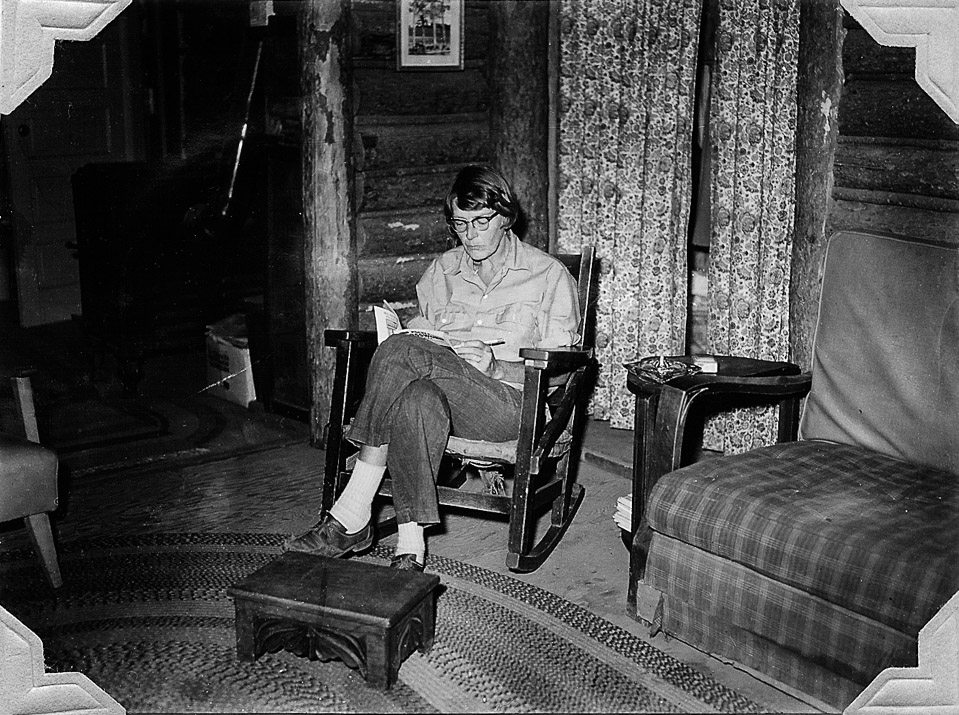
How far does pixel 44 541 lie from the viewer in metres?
3.30

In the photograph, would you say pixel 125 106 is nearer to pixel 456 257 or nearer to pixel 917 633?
pixel 456 257

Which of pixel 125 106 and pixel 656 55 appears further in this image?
pixel 125 106

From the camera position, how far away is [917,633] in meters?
2.35

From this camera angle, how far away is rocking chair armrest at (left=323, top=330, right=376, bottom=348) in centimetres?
358

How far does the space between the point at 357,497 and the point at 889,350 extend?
171 cm

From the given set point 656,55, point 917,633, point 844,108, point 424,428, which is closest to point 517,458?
point 424,428

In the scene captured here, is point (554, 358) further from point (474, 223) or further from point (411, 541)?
point (411, 541)

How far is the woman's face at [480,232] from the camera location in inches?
138

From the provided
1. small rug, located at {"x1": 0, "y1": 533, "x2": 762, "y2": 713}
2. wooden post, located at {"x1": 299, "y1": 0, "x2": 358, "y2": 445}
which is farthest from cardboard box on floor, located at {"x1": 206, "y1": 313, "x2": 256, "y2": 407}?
small rug, located at {"x1": 0, "y1": 533, "x2": 762, "y2": 713}

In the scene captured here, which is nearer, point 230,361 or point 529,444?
point 529,444

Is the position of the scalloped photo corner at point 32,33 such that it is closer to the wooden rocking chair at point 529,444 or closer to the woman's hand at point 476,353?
the wooden rocking chair at point 529,444

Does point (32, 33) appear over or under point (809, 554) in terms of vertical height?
over

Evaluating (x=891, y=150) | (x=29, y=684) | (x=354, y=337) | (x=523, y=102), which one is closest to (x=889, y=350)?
(x=891, y=150)

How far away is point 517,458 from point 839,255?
1.19 meters
